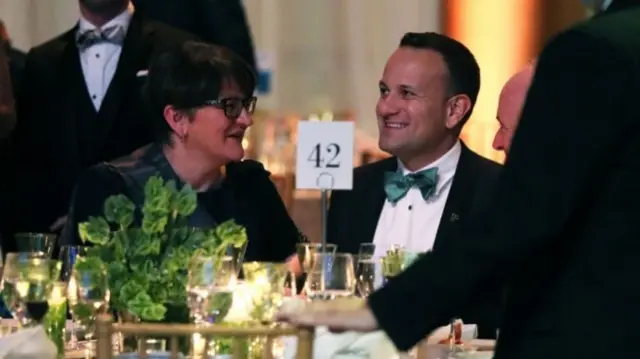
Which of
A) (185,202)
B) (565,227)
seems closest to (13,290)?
(185,202)

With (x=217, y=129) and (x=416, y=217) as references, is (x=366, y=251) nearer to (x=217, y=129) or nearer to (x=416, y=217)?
(x=416, y=217)

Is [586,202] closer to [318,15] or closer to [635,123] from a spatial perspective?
[635,123]

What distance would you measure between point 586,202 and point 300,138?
1298mm

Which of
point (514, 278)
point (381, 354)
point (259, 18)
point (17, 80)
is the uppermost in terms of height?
point (259, 18)

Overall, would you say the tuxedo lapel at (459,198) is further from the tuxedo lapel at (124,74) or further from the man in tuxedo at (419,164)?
the tuxedo lapel at (124,74)

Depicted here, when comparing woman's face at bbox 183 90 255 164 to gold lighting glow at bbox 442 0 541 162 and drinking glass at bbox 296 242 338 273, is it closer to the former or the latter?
drinking glass at bbox 296 242 338 273

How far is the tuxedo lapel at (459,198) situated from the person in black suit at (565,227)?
1.69 m

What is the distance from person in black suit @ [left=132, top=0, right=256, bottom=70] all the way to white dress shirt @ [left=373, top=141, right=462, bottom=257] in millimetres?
1157

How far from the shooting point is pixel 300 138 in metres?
3.12

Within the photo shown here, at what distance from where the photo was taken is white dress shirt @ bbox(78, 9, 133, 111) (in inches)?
179

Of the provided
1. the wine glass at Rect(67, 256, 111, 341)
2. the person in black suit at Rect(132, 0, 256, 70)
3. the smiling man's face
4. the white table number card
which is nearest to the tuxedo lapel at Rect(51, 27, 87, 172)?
the person in black suit at Rect(132, 0, 256, 70)

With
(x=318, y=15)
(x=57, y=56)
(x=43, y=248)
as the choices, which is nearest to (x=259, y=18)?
(x=318, y=15)

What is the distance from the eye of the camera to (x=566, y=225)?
1.90m

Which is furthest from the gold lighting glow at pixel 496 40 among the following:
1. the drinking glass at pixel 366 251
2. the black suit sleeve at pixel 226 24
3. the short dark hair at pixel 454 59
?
the drinking glass at pixel 366 251
